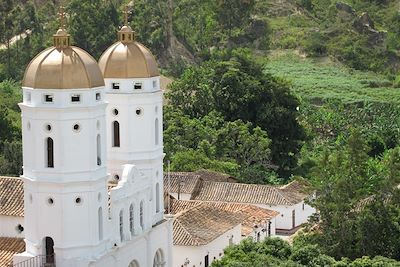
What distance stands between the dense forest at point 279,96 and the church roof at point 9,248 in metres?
6.44

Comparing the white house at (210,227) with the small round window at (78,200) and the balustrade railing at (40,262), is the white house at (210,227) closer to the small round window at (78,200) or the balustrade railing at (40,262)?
the balustrade railing at (40,262)

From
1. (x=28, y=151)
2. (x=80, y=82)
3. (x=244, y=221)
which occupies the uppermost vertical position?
Result: (x=80, y=82)

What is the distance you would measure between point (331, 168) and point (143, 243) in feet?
33.8

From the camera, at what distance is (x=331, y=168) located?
41969 mm

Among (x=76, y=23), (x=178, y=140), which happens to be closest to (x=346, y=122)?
(x=178, y=140)

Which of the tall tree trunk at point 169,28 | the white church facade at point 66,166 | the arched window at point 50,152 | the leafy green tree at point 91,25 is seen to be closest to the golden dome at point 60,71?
the white church facade at point 66,166

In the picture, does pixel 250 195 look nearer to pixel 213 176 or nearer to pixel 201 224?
pixel 213 176

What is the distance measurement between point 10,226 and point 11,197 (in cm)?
122

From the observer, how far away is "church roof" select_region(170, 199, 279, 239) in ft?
146

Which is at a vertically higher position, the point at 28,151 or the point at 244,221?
the point at 28,151

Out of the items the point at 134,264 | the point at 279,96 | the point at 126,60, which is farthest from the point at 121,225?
the point at 279,96

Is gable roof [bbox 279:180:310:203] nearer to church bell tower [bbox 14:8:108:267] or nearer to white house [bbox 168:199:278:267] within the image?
white house [bbox 168:199:278:267]

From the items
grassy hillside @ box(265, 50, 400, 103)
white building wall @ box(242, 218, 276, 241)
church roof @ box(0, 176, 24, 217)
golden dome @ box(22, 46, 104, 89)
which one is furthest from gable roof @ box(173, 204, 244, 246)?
grassy hillside @ box(265, 50, 400, 103)

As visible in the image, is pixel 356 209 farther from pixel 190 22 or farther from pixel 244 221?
pixel 190 22
